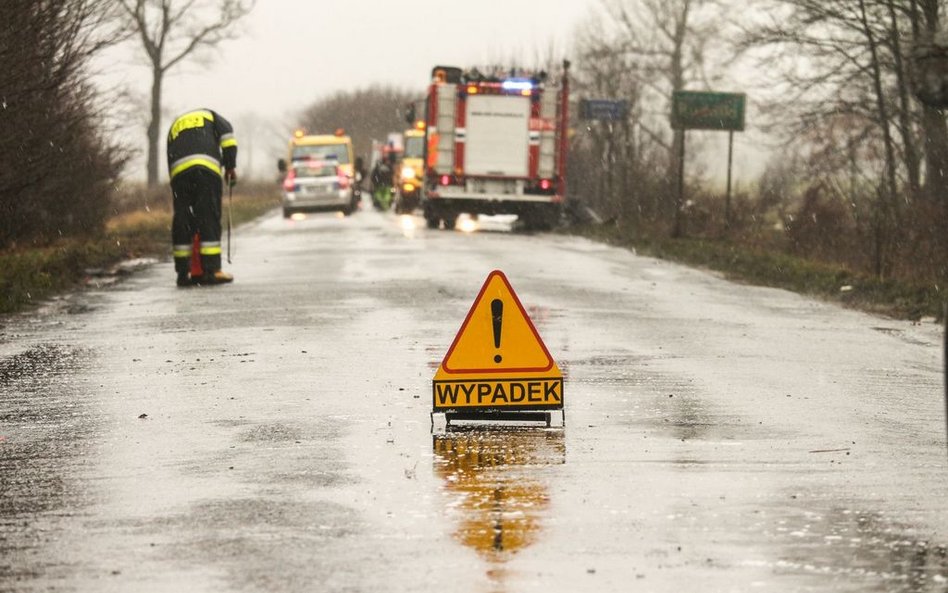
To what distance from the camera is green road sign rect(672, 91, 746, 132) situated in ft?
100

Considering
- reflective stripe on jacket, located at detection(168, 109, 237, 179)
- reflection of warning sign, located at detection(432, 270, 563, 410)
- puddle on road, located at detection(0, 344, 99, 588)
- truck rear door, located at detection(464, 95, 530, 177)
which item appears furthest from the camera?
truck rear door, located at detection(464, 95, 530, 177)

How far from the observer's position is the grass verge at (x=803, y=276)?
18.0m

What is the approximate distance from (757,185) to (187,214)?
21547 millimetres

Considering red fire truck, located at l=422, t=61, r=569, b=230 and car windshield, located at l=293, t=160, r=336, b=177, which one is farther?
car windshield, located at l=293, t=160, r=336, b=177

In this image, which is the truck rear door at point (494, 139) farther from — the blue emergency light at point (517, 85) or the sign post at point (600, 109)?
the sign post at point (600, 109)

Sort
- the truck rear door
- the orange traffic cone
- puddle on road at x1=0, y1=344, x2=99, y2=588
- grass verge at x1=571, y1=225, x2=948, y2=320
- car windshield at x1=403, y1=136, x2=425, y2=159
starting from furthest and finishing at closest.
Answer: car windshield at x1=403, y1=136, x2=425, y2=159 < the truck rear door < the orange traffic cone < grass verge at x1=571, y1=225, x2=948, y2=320 < puddle on road at x1=0, y1=344, x2=99, y2=588

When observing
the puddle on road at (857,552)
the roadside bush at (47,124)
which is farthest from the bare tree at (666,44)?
the puddle on road at (857,552)

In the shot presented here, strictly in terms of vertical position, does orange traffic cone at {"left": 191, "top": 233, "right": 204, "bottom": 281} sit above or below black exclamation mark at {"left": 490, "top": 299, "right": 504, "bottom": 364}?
below

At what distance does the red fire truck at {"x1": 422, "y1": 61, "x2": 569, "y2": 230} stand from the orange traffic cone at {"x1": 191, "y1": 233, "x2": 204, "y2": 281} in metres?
16.2

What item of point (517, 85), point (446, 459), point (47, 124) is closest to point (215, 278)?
point (47, 124)

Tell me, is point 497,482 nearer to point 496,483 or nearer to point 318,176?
point 496,483

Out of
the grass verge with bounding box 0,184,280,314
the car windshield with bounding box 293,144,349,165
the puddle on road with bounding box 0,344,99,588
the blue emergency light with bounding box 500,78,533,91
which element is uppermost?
the blue emergency light with bounding box 500,78,533,91

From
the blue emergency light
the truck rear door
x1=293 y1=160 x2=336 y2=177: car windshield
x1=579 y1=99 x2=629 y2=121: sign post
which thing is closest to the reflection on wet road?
the truck rear door

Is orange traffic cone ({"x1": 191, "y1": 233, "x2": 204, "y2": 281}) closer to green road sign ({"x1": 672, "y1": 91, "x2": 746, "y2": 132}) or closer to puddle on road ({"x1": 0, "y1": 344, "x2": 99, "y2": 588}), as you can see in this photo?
puddle on road ({"x1": 0, "y1": 344, "x2": 99, "y2": 588})
